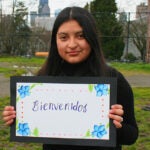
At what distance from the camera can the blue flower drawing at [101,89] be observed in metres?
1.76

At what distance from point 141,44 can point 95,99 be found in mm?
33163

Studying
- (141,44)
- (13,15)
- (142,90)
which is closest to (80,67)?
(142,90)

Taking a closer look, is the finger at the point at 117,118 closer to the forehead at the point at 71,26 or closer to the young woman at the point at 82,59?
the young woman at the point at 82,59

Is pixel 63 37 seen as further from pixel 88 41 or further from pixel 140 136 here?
pixel 140 136

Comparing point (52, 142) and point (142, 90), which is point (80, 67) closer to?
point (52, 142)

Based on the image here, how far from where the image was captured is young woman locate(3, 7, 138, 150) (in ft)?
5.80

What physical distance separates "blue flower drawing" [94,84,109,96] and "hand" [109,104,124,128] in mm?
74

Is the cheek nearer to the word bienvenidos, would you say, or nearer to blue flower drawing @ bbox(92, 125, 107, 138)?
the word bienvenidos

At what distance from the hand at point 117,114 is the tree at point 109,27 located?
19.4 m

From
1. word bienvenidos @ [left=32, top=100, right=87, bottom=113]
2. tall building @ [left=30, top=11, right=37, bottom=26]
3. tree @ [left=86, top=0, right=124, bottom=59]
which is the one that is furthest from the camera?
tall building @ [left=30, top=11, right=37, bottom=26]

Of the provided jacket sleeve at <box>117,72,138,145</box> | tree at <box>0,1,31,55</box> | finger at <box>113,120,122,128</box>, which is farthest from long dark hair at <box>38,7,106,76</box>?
tree at <box>0,1,31,55</box>

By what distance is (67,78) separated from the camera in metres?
1.79

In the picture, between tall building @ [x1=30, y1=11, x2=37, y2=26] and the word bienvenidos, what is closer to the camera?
the word bienvenidos

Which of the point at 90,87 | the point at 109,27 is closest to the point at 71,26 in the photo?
the point at 90,87
